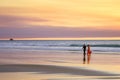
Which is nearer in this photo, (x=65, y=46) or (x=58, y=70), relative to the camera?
(x=58, y=70)

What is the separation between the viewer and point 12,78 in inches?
702

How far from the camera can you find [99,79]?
1770 cm

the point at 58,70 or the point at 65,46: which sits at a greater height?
the point at 65,46

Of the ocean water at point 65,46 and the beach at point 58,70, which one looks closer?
the beach at point 58,70

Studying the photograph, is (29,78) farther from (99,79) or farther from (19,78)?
(99,79)

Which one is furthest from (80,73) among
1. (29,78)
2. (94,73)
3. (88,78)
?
(29,78)

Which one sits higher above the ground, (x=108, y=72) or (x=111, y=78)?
(x=108, y=72)

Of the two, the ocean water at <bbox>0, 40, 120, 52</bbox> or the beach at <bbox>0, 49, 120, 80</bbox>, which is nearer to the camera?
the beach at <bbox>0, 49, 120, 80</bbox>

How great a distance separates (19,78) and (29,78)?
1.65 ft

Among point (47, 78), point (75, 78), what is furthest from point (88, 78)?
point (47, 78)

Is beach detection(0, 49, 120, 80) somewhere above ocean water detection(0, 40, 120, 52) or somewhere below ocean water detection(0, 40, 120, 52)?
below

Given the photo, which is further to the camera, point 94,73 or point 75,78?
point 94,73

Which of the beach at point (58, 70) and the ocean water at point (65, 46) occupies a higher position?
the ocean water at point (65, 46)

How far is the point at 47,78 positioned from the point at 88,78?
2.11 meters
